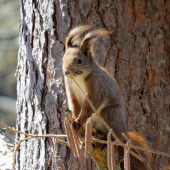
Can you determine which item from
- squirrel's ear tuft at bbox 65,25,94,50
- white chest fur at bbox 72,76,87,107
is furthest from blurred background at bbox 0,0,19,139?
squirrel's ear tuft at bbox 65,25,94,50

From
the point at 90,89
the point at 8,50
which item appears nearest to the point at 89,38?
the point at 90,89

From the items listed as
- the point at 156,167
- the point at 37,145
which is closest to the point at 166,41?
the point at 156,167

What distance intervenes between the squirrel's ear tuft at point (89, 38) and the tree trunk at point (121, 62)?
16.5 inches

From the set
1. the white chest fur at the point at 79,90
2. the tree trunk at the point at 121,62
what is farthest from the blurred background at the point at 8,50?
the white chest fur at the point at 79,90

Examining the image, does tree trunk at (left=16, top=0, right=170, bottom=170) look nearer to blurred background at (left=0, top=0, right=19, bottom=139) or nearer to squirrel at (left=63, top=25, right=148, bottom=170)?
squirrel at (left=63, top=25, right=148, bottom=170)

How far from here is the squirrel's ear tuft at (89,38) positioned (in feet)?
6.18

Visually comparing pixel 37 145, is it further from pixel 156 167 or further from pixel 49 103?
pixel 156 167

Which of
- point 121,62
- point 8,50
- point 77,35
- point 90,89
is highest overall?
point 8,50

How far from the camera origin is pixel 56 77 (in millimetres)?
2555

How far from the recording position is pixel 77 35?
2.07 m

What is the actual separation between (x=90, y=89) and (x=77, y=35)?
0.45 m

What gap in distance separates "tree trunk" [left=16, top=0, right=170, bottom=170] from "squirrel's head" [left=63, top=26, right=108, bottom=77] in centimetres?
41

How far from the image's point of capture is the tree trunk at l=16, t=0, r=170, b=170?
250 cm

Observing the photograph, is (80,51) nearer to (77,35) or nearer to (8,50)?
(77,35)
